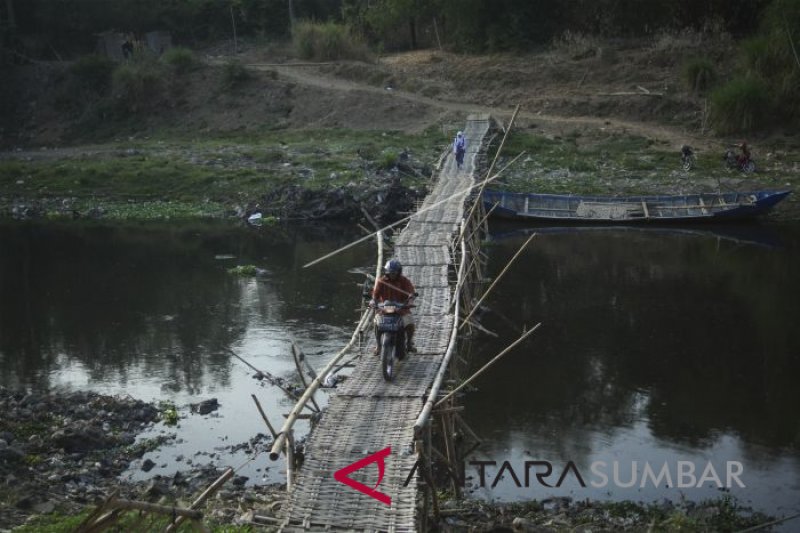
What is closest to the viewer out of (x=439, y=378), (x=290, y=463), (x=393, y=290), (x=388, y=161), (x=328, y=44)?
(x=290, y=463)

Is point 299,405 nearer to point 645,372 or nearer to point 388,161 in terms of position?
point 645,372

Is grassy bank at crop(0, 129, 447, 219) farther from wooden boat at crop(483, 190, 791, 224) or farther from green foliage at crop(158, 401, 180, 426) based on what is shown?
green foliage at crop(158, 401, 180, 426)

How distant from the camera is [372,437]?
28.9 ft

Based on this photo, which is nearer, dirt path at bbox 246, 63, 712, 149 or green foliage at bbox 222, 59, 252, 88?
dirt path at bbox 246, 63, 712, 149

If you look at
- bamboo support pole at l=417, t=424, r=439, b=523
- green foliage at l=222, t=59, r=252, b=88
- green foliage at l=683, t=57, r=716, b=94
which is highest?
green foliage at l=222, t=59, r=252, b=88

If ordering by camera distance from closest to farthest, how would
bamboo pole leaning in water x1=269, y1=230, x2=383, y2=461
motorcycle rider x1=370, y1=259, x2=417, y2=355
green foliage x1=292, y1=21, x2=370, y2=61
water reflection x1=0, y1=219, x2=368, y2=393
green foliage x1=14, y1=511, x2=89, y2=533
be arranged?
bamboo pole leaning in water x1=269, y1=230, x2=383, y2=461 < green foliage x1=14, y1=511, x2=89, y2=533 < motorcycle rider x1=370, y1=259, x2=417, y2=355 < water reflection x1=0, y1=219, x2=368, y2=393 < green foliage x1=292, y1=21, x2=370, y2=61

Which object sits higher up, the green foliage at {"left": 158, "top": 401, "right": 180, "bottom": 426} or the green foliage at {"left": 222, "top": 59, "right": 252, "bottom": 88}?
the green foliage at {"left": 222, "top": 59, "right": 252, "bottom": 88}

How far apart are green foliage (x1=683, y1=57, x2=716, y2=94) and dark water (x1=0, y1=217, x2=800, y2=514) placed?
8349mm

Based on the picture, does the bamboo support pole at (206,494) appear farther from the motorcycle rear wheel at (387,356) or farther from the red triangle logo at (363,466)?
the motorcycle rear wheel at (387,356)

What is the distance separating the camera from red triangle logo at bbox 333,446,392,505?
25.8 ft

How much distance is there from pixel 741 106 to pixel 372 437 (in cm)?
2386

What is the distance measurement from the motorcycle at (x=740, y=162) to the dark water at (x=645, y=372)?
396 centimetres

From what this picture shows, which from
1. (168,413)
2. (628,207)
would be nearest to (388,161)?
(628,207)

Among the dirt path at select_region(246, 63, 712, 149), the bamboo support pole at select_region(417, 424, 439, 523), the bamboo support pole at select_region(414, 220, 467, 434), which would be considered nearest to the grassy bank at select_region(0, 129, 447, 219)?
the dirt path at select_region(246, 63, 712, 149)
